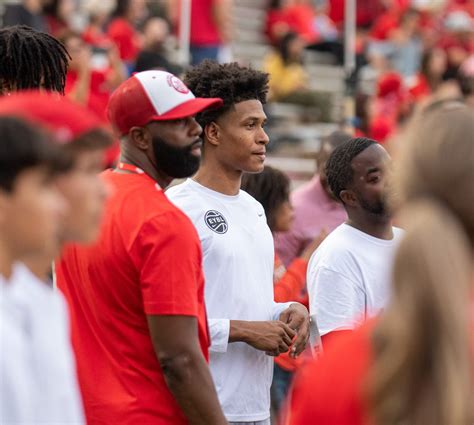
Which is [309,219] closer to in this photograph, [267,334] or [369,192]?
[369,192]

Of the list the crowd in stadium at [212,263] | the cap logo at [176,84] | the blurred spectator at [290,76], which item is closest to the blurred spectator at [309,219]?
the crowd in stadium at [212,263]

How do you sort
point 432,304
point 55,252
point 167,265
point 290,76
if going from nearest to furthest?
point 432,304
point 55,252
point 167,265
point 290,76

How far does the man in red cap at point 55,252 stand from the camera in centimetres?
221

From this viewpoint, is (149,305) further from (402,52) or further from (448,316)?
(402,52)

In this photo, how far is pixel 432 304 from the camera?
77.3 inches

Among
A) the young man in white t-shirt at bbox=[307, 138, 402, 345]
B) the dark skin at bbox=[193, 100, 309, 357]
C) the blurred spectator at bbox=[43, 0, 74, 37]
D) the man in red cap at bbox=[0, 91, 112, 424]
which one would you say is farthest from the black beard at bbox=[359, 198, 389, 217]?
the blurred spectator at bbox=[43, 0, 74, 37]

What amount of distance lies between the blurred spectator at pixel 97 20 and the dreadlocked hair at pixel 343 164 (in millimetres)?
6912

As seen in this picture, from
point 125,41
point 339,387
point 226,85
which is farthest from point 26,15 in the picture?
point 339,387

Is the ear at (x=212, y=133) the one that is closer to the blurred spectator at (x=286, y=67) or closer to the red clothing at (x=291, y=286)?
the red clothing at (x=291, y=286)

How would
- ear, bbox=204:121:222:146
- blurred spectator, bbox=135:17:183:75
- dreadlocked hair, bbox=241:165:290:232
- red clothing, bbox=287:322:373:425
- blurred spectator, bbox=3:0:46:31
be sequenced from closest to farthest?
red clothing, bbox=287:322:373:425 → ear, bbox=204:121:222:146 → dreadlocked hair, bbox=241:165:290:232 → blurred spectator, bbox=135:17:183:75 → blurred spectator, bbox=3:0:46:31

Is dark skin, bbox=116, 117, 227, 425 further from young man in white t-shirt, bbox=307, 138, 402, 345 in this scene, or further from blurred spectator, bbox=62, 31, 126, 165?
blurred spectator, bbox=62, 31, 126, 165

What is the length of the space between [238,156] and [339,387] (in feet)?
8.53

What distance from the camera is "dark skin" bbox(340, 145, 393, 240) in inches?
181

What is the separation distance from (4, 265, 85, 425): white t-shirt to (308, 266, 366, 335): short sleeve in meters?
2.17
